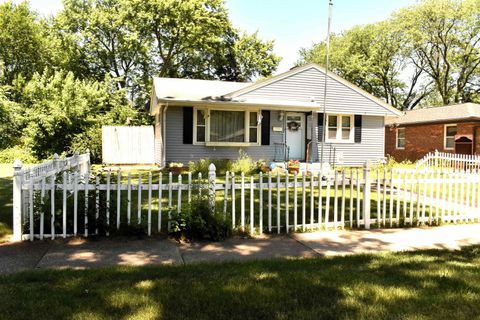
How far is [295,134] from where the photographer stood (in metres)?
18.6

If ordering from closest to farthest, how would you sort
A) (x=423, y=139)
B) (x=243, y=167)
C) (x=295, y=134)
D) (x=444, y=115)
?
1. (x=243, y=167)
2. (x=295, y=134)
3. (x=444, y=115)
4. (x=423, y=139)

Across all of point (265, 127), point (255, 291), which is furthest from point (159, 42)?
point (255, 291)

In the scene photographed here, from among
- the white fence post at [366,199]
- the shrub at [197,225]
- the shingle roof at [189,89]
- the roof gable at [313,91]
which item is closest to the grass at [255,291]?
the shrub at [197,225]

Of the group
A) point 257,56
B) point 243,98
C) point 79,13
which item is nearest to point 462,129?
point 243,98

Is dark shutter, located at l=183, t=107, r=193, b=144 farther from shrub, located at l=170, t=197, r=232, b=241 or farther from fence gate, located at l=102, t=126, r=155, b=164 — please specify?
shrub, located at l=170, t=197, r=232, b=241

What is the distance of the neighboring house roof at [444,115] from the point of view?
2180 cm

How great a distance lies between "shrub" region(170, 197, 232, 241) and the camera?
592 centimetres

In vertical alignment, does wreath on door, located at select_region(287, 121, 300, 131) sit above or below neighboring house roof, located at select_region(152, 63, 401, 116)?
below

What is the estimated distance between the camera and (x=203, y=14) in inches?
1332

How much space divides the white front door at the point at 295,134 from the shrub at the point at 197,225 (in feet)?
42.0

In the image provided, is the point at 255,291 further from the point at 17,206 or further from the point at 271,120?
the point at 271,120

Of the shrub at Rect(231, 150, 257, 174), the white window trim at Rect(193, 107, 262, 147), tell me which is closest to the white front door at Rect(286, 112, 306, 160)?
the white window trim at Rect(193, 107, 262, 147)

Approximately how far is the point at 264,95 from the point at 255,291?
14.8m

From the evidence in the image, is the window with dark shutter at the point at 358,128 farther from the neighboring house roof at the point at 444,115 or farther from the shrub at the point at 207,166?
the shrub at the point at 207,166
